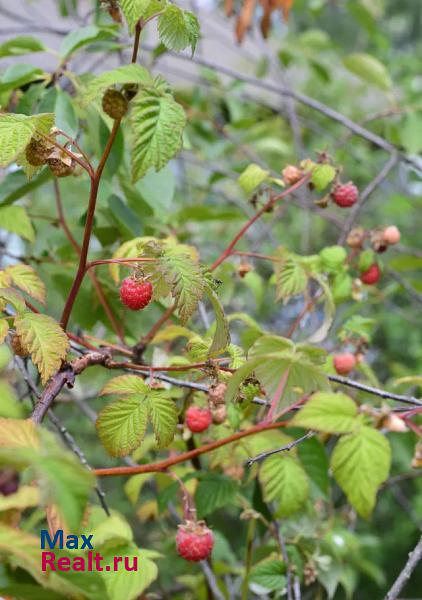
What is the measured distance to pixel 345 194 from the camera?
0.94m

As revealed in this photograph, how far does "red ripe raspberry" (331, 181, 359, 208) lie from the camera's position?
94 centimetres

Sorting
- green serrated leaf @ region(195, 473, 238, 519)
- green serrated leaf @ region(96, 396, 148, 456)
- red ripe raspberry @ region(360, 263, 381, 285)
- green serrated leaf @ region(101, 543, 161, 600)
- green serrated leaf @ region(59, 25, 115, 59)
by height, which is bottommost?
green serrated leaf @ region(195, 473, 238, 519)

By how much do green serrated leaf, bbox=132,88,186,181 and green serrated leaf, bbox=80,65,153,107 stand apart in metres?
0.02

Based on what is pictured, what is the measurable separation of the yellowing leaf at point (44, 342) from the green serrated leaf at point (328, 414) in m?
0.22

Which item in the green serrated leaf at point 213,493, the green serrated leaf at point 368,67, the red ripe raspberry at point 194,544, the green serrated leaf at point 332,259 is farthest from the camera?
the green serrated leaf at point 368,67

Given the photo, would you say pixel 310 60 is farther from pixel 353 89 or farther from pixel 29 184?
pixel 353 89

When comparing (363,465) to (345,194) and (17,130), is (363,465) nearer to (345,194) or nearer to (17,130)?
(17,130)

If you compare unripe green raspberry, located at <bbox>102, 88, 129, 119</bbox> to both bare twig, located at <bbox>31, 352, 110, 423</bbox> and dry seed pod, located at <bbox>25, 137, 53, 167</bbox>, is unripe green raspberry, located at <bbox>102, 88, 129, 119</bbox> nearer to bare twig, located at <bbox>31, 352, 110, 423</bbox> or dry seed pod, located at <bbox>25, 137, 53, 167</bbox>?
dry seed pod, located at <bbox>25, 137, 53, 167</bbox>

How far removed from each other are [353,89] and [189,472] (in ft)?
10.9

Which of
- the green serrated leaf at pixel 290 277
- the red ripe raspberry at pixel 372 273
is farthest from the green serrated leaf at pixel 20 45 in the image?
the red ripe raspberry at pixel 372 273

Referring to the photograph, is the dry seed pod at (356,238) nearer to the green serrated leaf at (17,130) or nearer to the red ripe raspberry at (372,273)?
the red ripe raspberry at (372,273)

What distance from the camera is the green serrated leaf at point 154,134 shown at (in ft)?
2.10

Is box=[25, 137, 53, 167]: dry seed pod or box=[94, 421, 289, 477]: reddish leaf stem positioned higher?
box=[25, 137, 53, 167]: dry seed pod

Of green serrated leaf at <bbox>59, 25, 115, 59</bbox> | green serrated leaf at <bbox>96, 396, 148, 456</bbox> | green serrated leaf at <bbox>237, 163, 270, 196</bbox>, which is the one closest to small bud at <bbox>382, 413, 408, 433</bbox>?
green serrated leaf at <bbox>96, 396, 148, 456</bbox>
